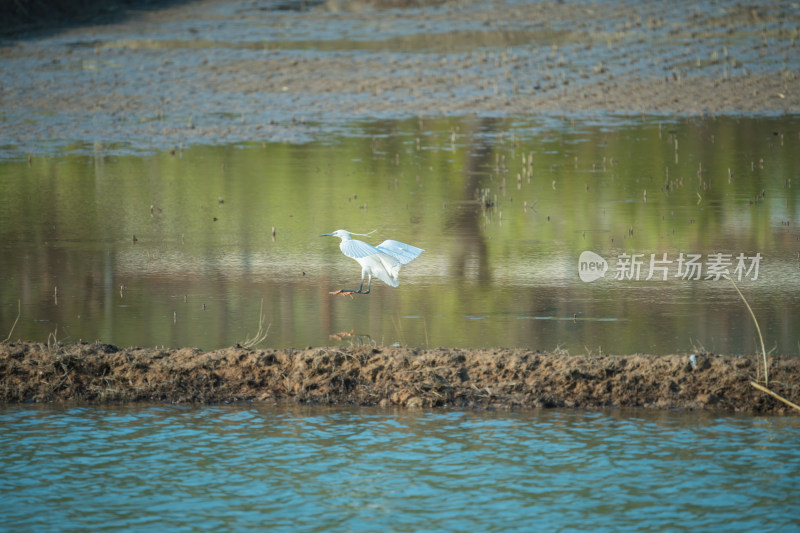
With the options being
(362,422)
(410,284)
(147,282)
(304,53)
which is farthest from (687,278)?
(304,53)

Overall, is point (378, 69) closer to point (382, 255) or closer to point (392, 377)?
point (382, 255)

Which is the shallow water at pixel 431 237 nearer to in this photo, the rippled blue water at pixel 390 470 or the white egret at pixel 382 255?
the white egret at pixel 382 255

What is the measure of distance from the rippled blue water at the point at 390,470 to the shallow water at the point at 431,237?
1222 mm

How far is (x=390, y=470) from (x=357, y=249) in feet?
10.3

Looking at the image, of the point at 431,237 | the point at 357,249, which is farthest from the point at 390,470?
the point at 431,237

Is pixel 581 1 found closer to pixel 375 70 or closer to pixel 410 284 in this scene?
pixel 375 70

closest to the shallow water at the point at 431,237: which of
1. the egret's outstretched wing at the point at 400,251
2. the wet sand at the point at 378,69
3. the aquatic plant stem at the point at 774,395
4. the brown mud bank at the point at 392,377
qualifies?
the brown mud bank at the point at 392,377

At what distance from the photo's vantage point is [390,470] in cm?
764

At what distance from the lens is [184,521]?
695cm

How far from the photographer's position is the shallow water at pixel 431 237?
10.3 metres

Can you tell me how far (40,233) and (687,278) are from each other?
8365mm

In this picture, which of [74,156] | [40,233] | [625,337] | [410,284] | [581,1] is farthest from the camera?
[581,1]

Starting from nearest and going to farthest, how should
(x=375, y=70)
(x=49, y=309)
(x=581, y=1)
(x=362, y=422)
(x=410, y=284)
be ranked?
1. (x=362, y=422)
2. (x=49, y=309)
3. (x=410, y=284)
4. (x=375, y=70)
5. (x=581, y=1)

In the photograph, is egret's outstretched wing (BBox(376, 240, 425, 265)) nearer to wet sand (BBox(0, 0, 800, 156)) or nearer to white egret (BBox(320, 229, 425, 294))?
white egret (BBox(320, 229, 425, 294))
